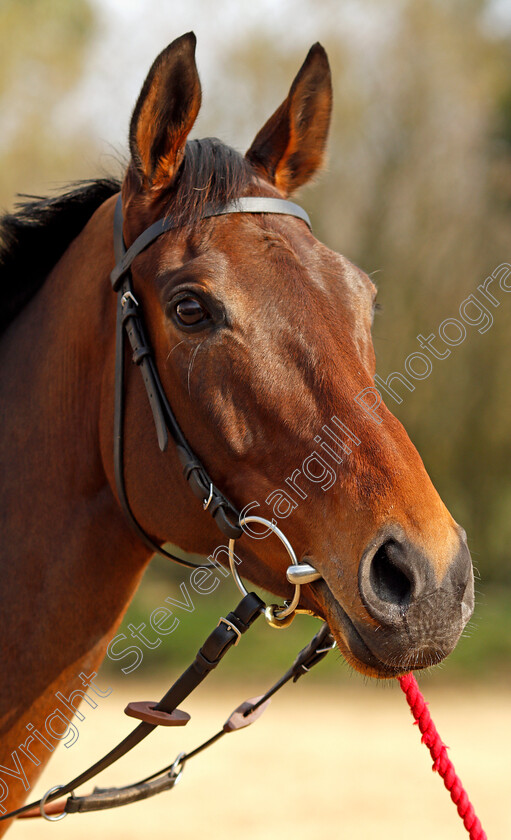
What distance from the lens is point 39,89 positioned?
43.0 ft

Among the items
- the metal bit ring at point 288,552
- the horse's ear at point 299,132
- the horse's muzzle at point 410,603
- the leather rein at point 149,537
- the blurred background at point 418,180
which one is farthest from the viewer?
the blurred background at point 418,180

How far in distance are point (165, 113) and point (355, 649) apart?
146 centimetres

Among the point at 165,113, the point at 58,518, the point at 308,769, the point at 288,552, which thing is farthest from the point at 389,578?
the point at 308,769

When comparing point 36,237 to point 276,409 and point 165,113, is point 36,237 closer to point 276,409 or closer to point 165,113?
point 165,113

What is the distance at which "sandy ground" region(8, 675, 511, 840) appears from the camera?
19.0 ft

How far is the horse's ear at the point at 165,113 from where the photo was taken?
1.96 m

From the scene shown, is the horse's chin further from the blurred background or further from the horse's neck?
the blurred background

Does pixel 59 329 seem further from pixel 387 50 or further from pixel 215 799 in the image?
pixel 387 50

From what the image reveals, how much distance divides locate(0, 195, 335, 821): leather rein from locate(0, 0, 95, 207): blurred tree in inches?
403

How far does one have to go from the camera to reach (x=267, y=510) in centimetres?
185

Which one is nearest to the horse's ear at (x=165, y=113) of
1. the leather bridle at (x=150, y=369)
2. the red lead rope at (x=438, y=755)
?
the leather bridle at (x=150, y=369)

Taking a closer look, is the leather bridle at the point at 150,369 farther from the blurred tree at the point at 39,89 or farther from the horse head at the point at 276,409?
the blurred tree at the point at 39,89

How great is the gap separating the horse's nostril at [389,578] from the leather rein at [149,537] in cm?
19

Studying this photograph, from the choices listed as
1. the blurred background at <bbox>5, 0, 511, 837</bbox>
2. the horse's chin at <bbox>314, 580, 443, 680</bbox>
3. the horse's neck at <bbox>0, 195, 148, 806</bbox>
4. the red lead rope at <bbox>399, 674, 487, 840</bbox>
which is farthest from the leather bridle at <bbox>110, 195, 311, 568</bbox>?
the blurred background at <bbox>5, 0, 511, 837</bbox>
